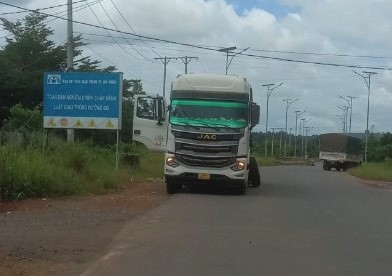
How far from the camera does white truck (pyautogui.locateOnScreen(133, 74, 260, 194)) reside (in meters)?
18.2

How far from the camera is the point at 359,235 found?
11.4m

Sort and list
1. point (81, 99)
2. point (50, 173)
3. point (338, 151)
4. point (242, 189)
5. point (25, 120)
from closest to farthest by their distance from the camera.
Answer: point (50, 173) → point (242, 189) → point (81, 99) → point (25, 120) → point (338, 151)

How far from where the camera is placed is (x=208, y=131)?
1817 cm

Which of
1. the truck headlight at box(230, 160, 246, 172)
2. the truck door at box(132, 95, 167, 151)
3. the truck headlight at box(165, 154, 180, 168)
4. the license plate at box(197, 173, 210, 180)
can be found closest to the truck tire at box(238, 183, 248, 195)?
the truck headlight at box(230, 160, 246, 172)

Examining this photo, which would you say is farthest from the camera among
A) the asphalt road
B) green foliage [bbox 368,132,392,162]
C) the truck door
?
green foliage [bbox 368,132,392,162]

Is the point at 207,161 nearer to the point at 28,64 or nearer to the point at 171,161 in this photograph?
the point at 171,161

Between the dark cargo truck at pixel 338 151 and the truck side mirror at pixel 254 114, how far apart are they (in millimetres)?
38702

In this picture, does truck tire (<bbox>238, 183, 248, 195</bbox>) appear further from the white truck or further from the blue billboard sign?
the blue billboard sign

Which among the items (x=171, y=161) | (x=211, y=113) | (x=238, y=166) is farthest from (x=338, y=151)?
(x=171, y=161)

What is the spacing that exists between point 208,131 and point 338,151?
41.5m

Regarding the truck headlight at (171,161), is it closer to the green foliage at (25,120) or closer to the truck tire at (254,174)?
the truck tire at (254,174)

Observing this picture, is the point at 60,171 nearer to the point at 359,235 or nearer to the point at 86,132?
the point at 359,235

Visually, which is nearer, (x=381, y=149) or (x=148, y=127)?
(x=148, y=127)


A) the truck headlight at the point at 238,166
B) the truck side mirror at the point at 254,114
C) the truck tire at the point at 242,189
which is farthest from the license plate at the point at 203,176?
the truck side mirror at the point at 254,114
